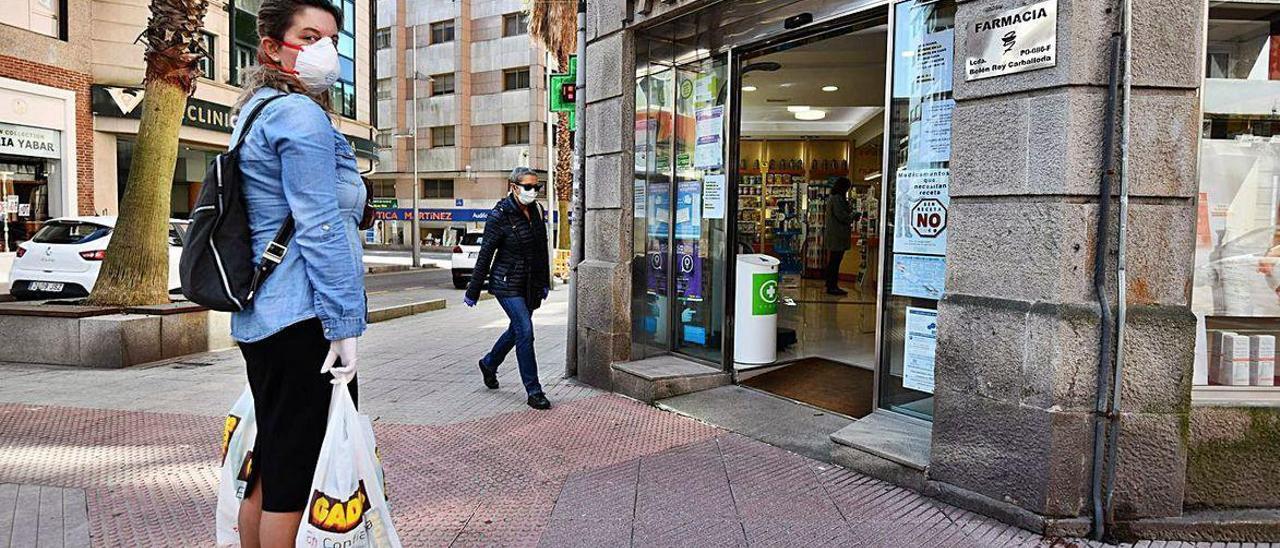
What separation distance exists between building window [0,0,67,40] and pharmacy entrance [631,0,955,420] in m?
17.1

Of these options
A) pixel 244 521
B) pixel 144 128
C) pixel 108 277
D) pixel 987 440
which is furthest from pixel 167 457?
pixel 144 128

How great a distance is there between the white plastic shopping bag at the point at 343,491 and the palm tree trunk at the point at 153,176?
8.04 m

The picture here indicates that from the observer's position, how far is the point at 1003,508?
3.88 meters

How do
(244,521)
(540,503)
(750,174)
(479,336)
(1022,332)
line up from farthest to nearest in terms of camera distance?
(750,174) → (479,336) → (540,503) → (1022,332) → (244,521)

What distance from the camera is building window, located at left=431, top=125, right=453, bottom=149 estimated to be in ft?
167

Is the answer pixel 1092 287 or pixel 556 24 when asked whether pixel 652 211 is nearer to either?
pixel 1092 287

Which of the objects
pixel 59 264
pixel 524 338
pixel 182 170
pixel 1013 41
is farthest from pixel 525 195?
pixel 182 170

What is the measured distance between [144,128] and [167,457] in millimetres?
5865

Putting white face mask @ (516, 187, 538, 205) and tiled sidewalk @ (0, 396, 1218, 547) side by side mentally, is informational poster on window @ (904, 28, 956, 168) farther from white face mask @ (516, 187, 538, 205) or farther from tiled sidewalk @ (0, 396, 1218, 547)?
white face mask @ (516, 187, 538, 205)

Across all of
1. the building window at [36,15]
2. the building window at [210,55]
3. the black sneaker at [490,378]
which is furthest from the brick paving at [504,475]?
the building window at [210,55]

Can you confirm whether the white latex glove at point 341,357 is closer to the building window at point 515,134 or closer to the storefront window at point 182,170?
the storefront window at point 182,170

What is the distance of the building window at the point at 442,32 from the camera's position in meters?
50.4

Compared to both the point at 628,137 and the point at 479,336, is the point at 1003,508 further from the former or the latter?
the point at 479,336

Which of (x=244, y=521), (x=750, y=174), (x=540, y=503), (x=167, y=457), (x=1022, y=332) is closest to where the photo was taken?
(x=244, y=521)
